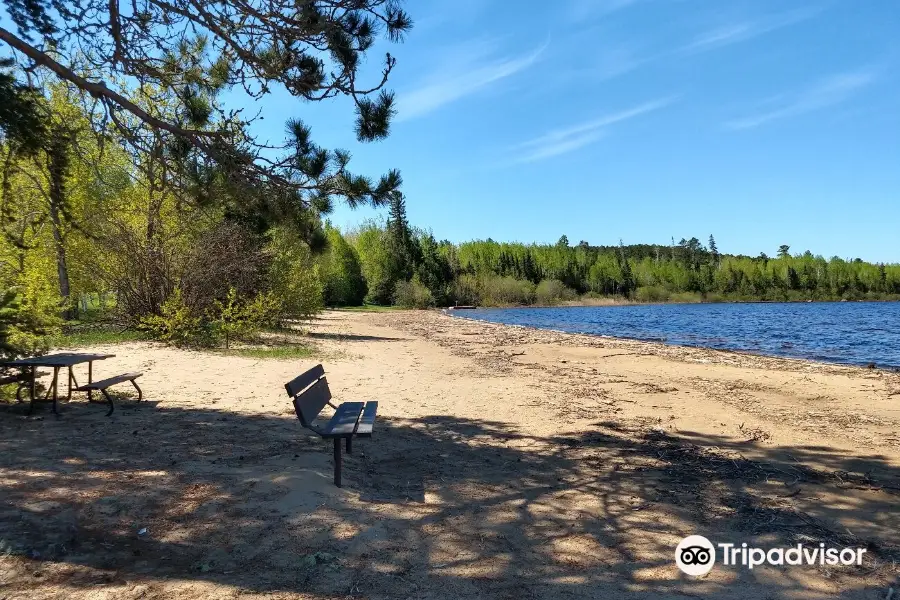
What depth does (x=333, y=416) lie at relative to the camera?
18.6ft

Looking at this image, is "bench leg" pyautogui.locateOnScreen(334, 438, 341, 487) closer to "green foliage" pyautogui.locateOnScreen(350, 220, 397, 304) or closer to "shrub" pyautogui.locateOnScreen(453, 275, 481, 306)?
"green foliage" pyautogui.locateOnScreen(350, 220, 397, 304)

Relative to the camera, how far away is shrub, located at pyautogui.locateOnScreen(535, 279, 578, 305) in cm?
10775

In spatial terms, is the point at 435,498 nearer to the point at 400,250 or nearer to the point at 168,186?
the point at 168,186

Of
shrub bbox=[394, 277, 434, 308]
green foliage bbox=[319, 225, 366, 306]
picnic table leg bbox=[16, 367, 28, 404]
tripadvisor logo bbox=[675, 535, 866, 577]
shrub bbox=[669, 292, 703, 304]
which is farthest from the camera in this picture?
shrub bbox=[669, 292, 703, 304]

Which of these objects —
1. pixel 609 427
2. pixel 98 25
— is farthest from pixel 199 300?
pixel 609 427

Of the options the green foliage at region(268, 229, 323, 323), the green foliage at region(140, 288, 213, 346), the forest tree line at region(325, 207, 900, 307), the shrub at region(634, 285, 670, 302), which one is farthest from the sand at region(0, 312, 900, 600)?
the shrub at region(634, 285, 670, 302)

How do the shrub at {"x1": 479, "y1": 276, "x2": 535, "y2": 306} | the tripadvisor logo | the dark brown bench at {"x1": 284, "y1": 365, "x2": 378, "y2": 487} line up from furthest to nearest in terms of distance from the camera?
1. the shrub at {"x1": 479, "y1": 276, "x2": 535, "y2": 306}
2. the dark brown bench at {"x1": 284, "y1": 365, "x2": 378, "y2": 487}
3. the tripadvisor logo

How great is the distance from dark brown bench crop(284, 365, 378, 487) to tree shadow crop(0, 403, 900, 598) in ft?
1.34

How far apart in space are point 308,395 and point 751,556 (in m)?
3.84

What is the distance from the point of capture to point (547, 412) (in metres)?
8.82

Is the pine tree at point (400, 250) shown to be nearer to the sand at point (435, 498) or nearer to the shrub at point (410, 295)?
the shrub at point (410, 295)

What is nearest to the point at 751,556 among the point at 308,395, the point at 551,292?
the point at 308,395

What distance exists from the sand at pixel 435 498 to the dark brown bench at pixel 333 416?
0.41 metres

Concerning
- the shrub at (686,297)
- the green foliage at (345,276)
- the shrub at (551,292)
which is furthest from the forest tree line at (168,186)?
the shrub at (686,297)
